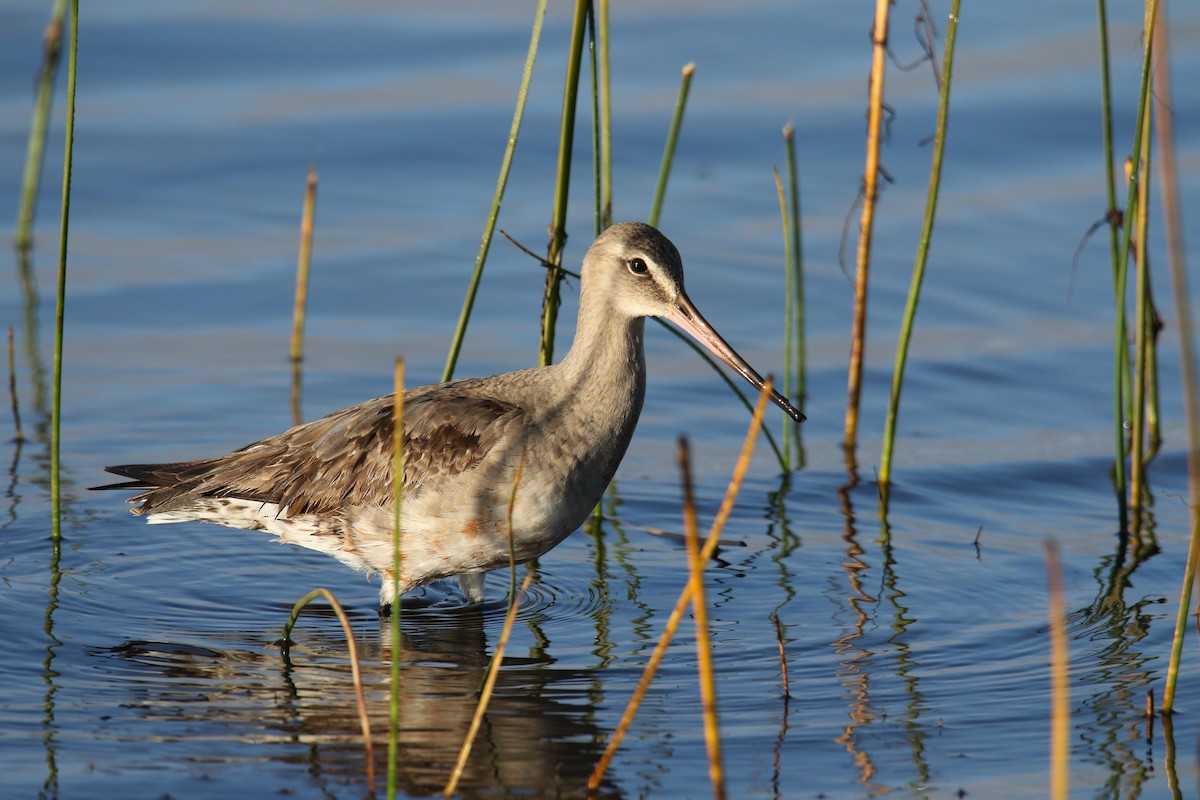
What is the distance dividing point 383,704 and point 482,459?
1.11m

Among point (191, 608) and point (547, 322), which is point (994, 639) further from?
point (191, 608)

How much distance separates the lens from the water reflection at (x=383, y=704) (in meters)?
5.34

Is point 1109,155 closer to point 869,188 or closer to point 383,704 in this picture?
point 869,188

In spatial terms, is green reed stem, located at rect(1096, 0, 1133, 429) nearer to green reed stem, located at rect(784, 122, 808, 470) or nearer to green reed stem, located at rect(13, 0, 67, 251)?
green reed stem, located at rect(784, 122, 808, 470)

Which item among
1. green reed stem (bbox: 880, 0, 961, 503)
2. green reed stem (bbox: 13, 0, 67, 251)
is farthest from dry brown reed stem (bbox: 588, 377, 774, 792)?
green reed stem (bbox: 13, 0, 67, 251)

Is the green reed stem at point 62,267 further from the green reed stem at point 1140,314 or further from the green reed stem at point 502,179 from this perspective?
the green reed stem at point 1140,314

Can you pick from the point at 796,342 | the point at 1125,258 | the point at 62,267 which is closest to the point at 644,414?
the point at 796,342

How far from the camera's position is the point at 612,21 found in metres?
15.0

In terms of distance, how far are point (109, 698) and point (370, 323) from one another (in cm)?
484

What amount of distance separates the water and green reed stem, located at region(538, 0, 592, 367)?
5.8 inches

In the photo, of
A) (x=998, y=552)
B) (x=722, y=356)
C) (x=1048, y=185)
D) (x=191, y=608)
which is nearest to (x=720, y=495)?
(x=998, y=552)

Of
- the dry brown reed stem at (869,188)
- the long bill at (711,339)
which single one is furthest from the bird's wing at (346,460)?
the dry brown reed stem at (869,188)

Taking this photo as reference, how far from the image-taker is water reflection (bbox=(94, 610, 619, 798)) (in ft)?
17.5

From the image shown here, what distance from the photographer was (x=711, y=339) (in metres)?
6.53
